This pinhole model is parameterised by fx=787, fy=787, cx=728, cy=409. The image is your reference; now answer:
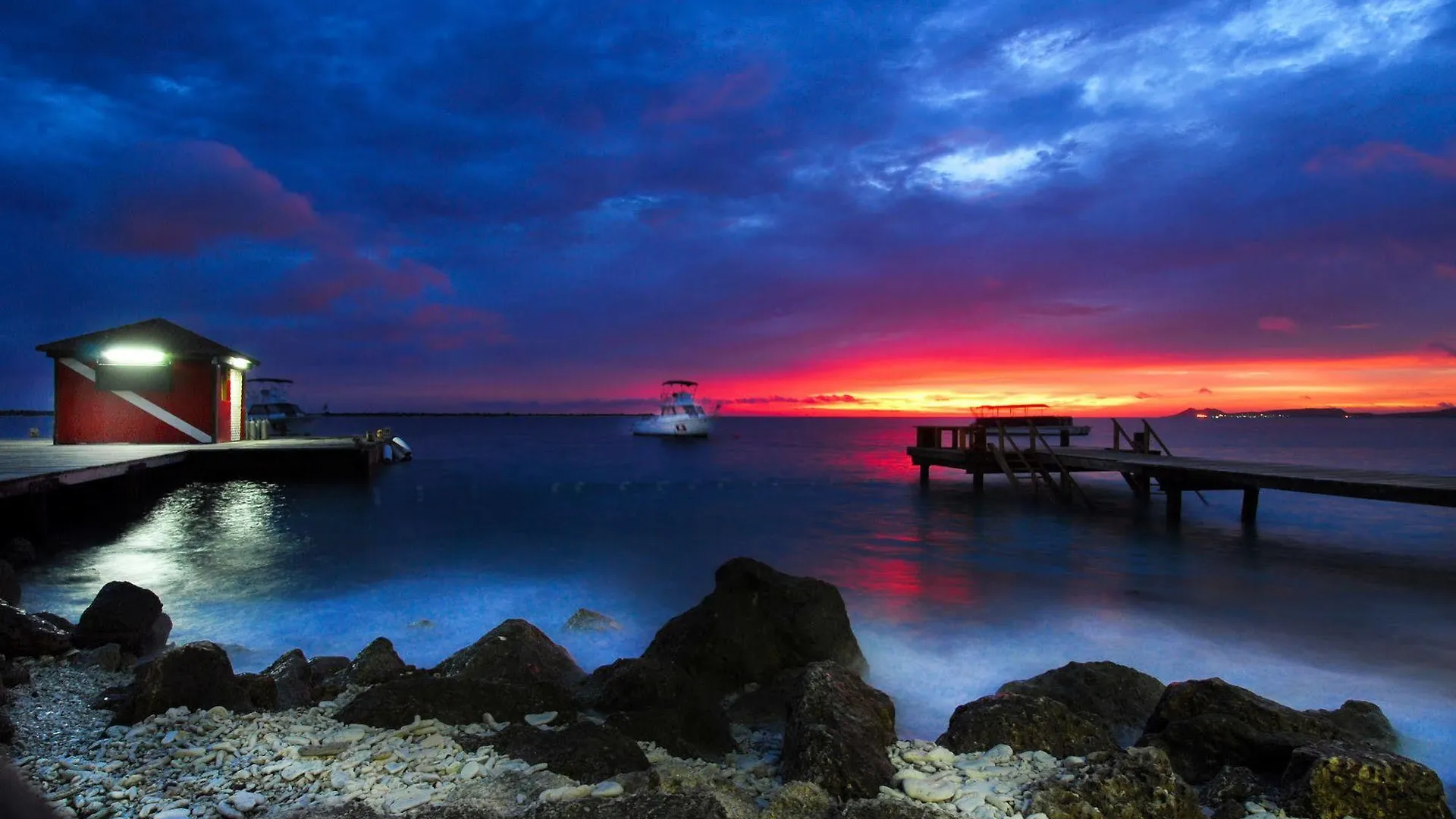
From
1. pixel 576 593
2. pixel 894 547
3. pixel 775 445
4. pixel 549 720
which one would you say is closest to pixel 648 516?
pixel 894 547

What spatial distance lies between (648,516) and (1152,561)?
13687mm

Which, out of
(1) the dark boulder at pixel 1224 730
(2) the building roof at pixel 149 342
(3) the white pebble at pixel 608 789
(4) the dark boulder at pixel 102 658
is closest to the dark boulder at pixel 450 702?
(3) the white pebble at pixel 608 789

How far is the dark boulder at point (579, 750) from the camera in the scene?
476 centimetres

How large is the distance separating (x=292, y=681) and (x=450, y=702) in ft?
6.26

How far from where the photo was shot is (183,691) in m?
5.66

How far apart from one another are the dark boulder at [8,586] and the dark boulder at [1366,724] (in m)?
14.0

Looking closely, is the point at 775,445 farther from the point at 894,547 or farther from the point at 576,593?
the point at 576,593

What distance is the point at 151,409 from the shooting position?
86.3 feet

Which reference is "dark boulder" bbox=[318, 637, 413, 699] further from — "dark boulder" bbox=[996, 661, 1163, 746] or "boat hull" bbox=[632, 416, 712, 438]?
"boat hull" bbox=[632, 416, 712, 438]

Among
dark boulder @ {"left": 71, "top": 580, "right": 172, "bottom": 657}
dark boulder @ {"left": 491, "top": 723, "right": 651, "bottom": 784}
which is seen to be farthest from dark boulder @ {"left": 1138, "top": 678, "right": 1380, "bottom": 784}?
dark boulder @ {"left": 71, "top": 580, "right": 172, "bottom": 657}

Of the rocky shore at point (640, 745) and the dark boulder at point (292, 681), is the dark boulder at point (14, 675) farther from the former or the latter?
the dark boulder at point (292, 681)

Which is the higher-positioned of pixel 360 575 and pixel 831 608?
pixel 831 608

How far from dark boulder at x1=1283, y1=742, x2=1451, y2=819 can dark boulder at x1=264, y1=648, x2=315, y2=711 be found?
6.87 metres

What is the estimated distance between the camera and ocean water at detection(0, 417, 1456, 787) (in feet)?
32.0
